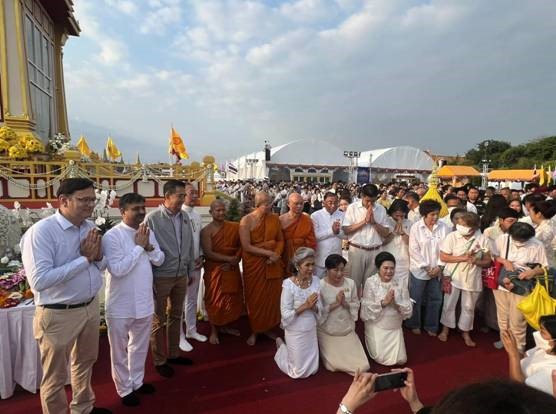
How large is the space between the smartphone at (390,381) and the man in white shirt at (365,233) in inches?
114

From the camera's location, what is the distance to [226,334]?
4082mm

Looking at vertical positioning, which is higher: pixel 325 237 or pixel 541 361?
pixel 325 237

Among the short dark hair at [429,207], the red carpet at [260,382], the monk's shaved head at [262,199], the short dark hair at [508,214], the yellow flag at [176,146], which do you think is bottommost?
the red carpet at [260,382]

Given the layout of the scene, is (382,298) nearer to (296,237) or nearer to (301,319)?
(301,319)

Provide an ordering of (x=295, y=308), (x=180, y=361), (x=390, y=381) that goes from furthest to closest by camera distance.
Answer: (x=180, y=361) < (x=295, y=308) < (x=390, y=381)

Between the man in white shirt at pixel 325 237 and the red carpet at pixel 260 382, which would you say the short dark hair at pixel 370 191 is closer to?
the man in white shirt at pixel 325 237

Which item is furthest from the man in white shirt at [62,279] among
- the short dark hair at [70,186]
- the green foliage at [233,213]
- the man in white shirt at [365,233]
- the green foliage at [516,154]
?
the green foliage at [516,154]

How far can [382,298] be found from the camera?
3.48 meters

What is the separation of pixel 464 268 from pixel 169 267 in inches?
126

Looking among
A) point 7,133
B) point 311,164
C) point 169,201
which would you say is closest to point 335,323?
point 169,201

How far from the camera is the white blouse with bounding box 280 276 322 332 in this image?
3.21 m

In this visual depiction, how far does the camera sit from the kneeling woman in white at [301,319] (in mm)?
3176

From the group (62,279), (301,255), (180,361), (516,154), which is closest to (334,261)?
(301,255)

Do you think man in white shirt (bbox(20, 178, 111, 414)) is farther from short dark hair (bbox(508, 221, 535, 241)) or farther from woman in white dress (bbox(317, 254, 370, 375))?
short dark hair (bbox(508, 221, 535, 241))
